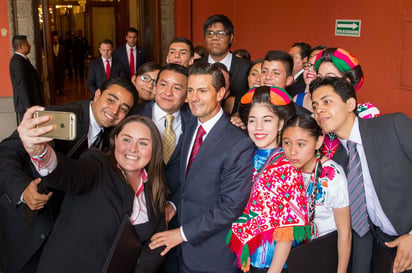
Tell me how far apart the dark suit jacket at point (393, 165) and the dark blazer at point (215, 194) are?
65 centimetres

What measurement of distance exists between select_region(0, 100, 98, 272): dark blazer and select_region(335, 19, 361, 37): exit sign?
12.6 ft

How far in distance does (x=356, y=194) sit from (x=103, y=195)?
133 cm

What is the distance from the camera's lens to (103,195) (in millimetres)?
2180

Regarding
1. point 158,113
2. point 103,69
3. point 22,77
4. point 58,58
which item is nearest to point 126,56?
point 103,69

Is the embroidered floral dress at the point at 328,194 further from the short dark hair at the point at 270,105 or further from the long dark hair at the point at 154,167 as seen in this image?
the long dark hair at the point at 154,167

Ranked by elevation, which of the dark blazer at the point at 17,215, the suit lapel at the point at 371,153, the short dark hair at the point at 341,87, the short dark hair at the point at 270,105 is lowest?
the dark blazer at the point at 17,215

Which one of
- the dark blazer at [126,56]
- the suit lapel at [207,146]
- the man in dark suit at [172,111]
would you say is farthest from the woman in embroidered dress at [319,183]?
the dark blazer at [126,56]

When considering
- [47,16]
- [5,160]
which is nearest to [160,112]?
[5,160]

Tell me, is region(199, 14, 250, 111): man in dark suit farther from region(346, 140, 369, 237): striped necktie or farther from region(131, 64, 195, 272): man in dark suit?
region(346, 140, 369, 237): striped necktie

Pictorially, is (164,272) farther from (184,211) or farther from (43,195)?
(43,195)

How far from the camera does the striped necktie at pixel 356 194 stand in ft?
7.64

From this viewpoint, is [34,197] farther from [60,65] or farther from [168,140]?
[60,65]

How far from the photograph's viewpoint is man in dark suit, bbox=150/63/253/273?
7.57 feet

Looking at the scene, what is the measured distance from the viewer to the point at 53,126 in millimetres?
1597
